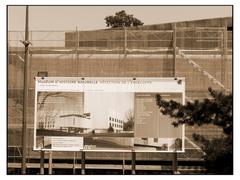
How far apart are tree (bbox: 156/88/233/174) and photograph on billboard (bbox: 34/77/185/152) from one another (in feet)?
6.17

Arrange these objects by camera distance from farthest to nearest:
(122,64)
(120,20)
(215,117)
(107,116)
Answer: (120,20)
(122,64)
(107,116)
(215,117)

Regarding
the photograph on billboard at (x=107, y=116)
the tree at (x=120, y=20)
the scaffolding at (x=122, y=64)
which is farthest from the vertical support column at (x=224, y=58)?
the tree at (x=120, y=20)

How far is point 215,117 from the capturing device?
25.8 ft

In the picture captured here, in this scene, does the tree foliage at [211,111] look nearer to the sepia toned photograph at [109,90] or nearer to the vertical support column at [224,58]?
the sepia toned photograph at [109,90]

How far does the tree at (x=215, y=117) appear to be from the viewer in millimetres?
7695

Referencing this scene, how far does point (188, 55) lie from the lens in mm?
14703

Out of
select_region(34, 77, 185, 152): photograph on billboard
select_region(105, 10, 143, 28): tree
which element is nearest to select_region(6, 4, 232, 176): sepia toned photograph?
select_region(34, 77, 185, 152): photograph on billboard

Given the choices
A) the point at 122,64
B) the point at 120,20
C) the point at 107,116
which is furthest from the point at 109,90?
the point at 120,20

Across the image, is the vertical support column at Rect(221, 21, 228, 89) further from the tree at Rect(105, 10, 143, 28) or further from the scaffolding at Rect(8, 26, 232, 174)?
the tree at Rect(105, 10, 143, 28)

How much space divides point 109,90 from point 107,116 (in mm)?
528

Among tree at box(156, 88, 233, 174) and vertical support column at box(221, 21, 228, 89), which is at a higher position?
vertical support column at box(221, 21, 228, 89)

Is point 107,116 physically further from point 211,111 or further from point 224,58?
point 224,58

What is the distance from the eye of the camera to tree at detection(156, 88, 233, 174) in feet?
25.2
